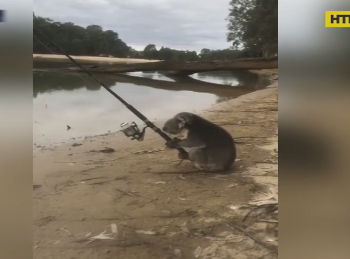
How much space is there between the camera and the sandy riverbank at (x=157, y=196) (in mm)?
1375

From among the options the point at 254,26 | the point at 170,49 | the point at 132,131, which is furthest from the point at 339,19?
the point at 132,131

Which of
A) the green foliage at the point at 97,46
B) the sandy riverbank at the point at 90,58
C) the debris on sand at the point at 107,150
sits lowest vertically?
the debris on sand at the point at 107,150

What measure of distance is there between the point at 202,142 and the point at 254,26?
19.0 inches

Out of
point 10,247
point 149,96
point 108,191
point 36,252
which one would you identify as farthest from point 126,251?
point 149,96

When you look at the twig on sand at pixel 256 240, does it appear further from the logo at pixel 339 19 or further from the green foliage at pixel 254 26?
the logo at pixel 339 19

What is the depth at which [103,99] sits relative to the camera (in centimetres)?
141

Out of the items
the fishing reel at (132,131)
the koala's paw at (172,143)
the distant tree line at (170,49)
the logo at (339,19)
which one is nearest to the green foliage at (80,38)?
the distant tree line at (170,49)

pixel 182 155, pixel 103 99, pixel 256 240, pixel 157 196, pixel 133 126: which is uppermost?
pixel 103 99

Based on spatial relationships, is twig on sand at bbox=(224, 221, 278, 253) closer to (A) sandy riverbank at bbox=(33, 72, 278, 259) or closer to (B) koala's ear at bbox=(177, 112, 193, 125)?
(A) sandy riverbank at bbox=(33, 72, 278, 259)

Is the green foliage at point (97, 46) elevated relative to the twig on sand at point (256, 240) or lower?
elevated

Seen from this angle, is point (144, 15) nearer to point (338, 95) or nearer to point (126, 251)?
point (338, 95)

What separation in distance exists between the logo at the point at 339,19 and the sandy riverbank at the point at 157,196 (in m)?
0.30

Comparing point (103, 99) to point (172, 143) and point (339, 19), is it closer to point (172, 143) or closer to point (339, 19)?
point (172, 143)

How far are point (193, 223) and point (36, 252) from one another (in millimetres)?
604
